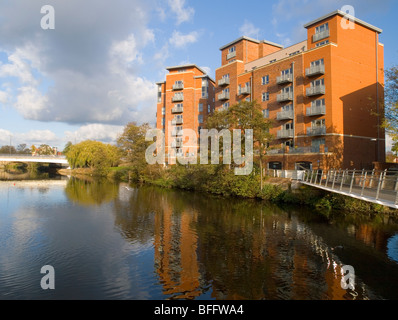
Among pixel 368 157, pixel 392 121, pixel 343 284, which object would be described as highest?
pixel 392 121

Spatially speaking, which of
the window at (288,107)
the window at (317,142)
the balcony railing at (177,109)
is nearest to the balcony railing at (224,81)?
the balcony railing at (177,109)

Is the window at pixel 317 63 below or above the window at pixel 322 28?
below

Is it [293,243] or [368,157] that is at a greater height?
[368,157]

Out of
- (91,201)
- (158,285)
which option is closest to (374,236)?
(158,285)

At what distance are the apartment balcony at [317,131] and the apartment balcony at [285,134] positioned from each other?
103 inches

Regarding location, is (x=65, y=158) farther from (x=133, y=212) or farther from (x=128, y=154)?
(x=133, y=212)

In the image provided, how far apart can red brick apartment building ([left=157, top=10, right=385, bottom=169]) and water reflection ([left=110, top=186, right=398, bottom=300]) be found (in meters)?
14.4

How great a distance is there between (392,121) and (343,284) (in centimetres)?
1927

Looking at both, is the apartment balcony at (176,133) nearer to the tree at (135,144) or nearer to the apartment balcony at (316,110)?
the tree at (135,144)

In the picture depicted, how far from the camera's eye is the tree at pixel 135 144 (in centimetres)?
4934

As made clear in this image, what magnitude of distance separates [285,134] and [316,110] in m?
5.05

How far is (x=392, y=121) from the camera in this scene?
2292 cm

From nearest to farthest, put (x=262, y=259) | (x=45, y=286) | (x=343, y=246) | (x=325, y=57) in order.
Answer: (x=45, y=286), (x=262, y=259), (x=343, y=246), (x=325, y=57)

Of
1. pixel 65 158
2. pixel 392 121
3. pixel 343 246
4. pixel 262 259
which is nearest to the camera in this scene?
pixel 262 259
